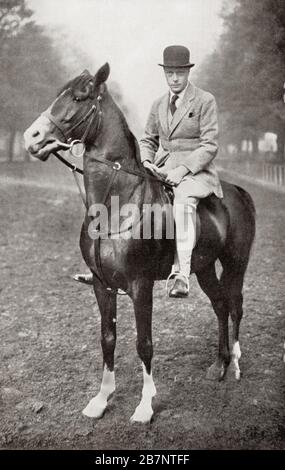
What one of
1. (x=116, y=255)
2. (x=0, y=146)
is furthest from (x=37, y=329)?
(x=0, y=146)

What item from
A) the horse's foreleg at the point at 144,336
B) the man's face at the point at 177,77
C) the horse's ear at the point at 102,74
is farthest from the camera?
the man's face at the point at 177,77

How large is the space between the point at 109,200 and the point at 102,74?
1046 millimetres

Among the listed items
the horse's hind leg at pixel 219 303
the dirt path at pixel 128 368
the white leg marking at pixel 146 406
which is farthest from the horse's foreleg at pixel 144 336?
the horse's hind leg at pixel 219 303

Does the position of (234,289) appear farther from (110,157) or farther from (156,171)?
(110,157)

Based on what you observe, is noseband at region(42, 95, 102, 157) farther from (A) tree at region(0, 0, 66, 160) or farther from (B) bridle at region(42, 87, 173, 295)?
(A) tree at region(0, 0, 66, 160)

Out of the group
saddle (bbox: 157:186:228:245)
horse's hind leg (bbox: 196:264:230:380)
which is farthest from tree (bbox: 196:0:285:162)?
horse's hind leg (bbox: 196:264:230:380)

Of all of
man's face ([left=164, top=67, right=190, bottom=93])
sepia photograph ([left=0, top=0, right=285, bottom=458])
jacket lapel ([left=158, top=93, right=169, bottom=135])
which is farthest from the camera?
jacket lapel ([left=158, top=93, right=169, bottom=135])

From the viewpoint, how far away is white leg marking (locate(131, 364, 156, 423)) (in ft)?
14.3

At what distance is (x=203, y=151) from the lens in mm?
4598

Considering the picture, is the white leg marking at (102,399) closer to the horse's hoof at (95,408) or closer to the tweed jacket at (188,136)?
the horse's hoof at (95,408)

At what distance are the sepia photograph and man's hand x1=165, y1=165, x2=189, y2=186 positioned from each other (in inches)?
0.8

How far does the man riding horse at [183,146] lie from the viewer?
445 cm

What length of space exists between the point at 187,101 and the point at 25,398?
3.27 meters
